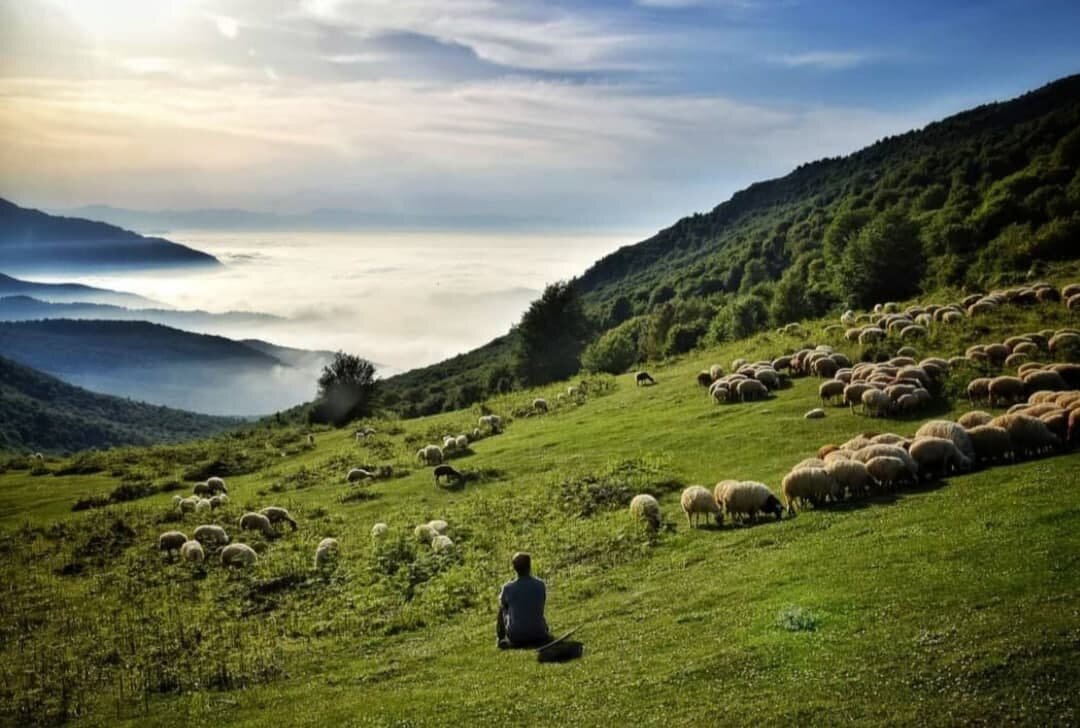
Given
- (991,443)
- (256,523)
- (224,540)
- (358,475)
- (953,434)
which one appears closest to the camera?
(991,443)

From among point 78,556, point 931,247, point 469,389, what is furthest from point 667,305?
point 78,556

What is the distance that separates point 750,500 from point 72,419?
155m

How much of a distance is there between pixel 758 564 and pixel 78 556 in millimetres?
28712

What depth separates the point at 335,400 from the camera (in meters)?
86.6

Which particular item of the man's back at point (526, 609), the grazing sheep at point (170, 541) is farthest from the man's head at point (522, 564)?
the grazing sheep at point (170, 541)

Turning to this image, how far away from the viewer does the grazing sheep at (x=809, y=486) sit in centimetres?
2305

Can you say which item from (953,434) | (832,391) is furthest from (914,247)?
(953,434)

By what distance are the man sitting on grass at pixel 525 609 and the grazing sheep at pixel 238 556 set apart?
16.6m

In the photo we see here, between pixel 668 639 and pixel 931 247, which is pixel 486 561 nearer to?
pixel 668 639

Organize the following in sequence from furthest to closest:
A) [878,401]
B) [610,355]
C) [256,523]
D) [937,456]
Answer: [610,355] → [256,523] → [878,401] → [937,456]

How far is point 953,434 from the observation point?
23812 mm

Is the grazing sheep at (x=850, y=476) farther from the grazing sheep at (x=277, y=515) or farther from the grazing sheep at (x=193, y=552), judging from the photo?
the grazing sheep at (x=277, y=515)

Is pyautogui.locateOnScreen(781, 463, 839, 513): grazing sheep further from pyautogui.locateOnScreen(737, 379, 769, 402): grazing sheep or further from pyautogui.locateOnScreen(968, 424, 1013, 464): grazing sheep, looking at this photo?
pyautogui.locateOnScreen(737, 379, 769, 402): grazing sheep

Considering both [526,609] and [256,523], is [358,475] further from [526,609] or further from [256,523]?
[526,609]
